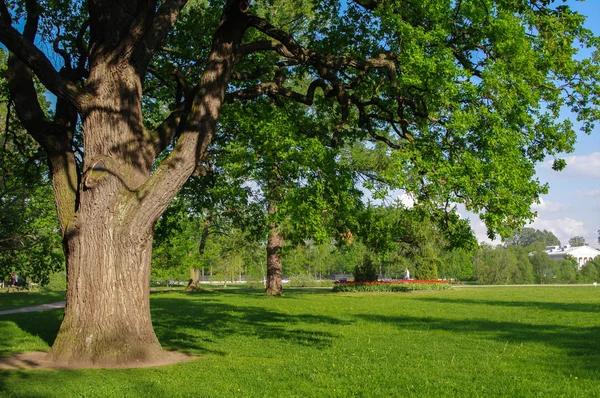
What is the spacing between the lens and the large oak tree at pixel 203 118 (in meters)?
10.3

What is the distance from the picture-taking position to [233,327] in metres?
17.1

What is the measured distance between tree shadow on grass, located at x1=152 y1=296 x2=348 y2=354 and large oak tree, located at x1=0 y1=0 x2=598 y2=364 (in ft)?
9.02

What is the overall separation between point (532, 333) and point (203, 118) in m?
9.52

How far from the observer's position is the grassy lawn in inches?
312

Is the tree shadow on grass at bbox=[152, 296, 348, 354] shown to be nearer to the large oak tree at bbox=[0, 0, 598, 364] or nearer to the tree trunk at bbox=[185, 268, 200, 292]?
the large oak tree at bbox=[0, 0, 598, 364]

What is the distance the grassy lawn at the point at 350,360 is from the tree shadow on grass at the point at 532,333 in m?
0.03

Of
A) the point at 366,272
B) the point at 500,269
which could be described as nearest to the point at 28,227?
the point at 366,272

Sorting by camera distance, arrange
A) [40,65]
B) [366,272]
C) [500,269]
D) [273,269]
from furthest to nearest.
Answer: [500,269] → [366,272] → [273,269] → [40,65]

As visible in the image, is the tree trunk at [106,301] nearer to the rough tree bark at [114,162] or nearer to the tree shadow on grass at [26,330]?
the rough tree bark at [114,162]

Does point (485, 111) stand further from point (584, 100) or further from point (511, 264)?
point (511, 264)

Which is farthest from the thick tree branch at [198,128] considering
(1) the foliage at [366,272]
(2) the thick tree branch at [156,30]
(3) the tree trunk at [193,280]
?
(1) the foliage at [366,272]

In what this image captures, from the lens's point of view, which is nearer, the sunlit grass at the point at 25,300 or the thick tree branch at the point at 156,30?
the thick tree branch at the point at 156,30

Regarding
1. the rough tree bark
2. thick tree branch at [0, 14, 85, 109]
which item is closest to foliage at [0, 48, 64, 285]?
the rough tree bark

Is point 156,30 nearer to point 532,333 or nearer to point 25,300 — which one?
point 532,333
